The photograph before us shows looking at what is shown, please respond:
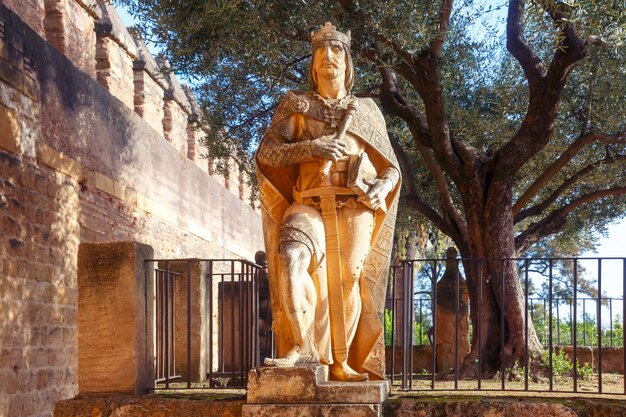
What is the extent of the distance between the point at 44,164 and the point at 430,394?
17.6 feet

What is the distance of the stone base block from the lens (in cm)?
552

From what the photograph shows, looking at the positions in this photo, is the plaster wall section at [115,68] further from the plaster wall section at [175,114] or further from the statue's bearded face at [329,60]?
the statue's bearded face at [329,60]

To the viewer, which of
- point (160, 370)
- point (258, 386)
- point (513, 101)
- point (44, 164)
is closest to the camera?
point (258, 386)

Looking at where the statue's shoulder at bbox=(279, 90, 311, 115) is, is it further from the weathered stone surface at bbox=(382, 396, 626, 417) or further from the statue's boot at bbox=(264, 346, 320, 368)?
the weathered stone surface at bbox=(382, 396, 626, 417)

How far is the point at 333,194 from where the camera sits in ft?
19.4

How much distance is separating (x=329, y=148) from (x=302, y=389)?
151cm

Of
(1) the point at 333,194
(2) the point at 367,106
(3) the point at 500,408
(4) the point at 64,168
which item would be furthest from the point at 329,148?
(4) the point at 64,168

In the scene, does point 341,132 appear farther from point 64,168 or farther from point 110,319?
point 64,168

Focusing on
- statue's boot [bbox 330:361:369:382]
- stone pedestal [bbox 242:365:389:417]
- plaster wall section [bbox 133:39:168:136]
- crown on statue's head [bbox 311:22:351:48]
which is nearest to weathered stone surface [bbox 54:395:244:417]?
stone pedestal [bbox 242:365:389:417]

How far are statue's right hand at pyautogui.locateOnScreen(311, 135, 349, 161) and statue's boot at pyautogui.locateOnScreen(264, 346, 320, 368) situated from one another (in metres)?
1.22

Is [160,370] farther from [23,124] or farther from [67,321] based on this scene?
[23,124]

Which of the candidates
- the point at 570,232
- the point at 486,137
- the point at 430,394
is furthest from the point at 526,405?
the point at 570,232

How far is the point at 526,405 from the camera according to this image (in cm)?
590

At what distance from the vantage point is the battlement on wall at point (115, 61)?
36.7ft
